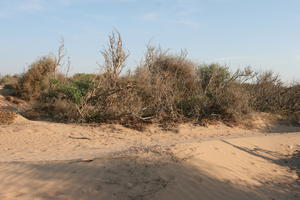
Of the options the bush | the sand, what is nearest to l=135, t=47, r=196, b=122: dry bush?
the sand

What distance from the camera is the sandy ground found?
3.47 metres

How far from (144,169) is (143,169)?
0.02 metres

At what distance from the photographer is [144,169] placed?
3996 mm

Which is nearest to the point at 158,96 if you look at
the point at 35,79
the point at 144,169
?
the point at 144,169

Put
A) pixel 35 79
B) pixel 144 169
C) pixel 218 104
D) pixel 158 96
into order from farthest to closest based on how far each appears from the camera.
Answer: pixel 35 79 → pixel 218 104 → pixel 158 96 → pixel 144 169

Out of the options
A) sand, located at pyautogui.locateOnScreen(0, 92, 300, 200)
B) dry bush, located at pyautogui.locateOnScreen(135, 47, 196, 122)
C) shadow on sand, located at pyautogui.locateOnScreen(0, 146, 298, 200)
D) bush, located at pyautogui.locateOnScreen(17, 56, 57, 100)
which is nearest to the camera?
shadow on sand, located at pyautogui.locateOnScreen(0, 146, 298, 200)

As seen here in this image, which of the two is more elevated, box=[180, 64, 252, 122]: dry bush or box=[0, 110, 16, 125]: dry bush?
box=[180, 64, 252, 122]: dry bush

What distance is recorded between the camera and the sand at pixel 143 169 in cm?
346

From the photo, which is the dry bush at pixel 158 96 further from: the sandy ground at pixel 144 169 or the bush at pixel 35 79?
the bush at pixel 35 79

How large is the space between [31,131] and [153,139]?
428cm

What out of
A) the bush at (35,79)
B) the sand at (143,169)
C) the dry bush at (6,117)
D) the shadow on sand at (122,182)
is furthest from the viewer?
the bush at (35,79)

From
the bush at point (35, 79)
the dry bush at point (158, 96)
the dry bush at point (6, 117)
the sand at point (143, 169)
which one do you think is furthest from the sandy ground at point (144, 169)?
the bush at point (35, 79)

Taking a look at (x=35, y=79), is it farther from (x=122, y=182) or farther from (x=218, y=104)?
(x=122, y=182)

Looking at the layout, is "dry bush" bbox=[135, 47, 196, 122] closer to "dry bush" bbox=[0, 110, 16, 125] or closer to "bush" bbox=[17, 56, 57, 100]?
"dry bush" bbox=[0, 110, 16, 125]
